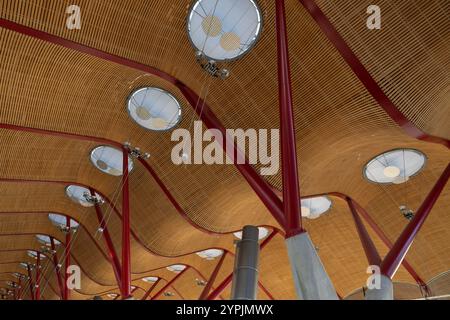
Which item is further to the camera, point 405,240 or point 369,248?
point 369,248

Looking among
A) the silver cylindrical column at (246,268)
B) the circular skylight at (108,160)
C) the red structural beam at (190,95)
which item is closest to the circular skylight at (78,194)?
the circular skylight at (108,160)

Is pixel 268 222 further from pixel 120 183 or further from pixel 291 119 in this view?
pixel 291 119

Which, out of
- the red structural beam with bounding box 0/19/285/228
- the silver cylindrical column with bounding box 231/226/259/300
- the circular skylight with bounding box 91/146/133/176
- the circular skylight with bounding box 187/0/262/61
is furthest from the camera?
the circular skylight with bounding box 91/146/133/176

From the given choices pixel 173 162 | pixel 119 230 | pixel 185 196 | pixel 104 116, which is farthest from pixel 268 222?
pixel 104 116

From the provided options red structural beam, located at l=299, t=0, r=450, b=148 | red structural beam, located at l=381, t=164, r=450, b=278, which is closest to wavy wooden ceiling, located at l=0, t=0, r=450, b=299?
red structural beam, located at l=299, t=0, r=450, b=148

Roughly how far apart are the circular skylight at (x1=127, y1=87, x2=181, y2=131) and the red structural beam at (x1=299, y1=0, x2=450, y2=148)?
7.69m

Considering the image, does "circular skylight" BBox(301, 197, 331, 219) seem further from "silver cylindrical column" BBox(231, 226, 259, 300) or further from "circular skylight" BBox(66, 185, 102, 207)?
"silver cylindrical column" BBox(231, 226, 259, 300)

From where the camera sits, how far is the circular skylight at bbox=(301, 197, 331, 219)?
26.4 meters

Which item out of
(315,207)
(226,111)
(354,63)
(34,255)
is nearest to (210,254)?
(315,207)

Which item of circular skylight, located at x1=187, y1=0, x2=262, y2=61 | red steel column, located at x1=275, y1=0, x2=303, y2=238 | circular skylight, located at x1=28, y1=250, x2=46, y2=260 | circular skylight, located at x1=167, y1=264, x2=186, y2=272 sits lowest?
red steel column, located at x1=275, y1=0, x2=303, y2=238

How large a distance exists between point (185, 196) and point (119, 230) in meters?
8.19

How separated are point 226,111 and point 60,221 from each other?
865 inches

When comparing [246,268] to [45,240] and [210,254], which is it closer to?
[210,254]

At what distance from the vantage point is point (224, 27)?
16.3 m
